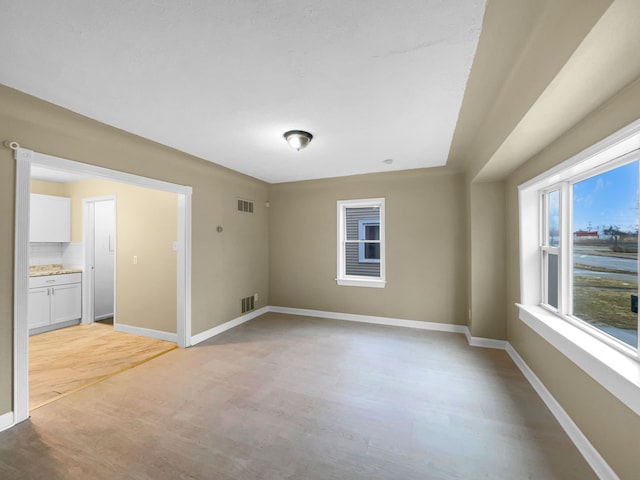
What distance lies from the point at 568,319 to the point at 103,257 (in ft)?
22.0

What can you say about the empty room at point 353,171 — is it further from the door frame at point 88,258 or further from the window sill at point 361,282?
the window sill at point 361,282

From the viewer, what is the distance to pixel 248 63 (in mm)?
1667

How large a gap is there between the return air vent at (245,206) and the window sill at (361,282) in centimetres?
206

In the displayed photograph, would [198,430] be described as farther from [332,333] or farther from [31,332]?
[31,332]

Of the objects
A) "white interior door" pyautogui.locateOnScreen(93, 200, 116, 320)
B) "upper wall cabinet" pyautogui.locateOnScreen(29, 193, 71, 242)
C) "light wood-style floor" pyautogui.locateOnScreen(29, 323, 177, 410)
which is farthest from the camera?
"white interior door" pyautogui.locateOnScreen(93, 200, 116, 320)

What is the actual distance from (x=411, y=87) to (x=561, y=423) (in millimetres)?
2788

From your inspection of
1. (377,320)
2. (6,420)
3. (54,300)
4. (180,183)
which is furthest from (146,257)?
(377,320)

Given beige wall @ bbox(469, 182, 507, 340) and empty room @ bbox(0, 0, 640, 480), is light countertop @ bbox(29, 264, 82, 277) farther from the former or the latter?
beige wall @ bbox(469, 182, 507, 340)

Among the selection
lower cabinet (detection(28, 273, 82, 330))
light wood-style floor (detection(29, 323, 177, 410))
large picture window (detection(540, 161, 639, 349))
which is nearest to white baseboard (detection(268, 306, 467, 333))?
large picture window (detection(540, 161, 639, 349))

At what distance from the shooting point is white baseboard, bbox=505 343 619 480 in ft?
5.32

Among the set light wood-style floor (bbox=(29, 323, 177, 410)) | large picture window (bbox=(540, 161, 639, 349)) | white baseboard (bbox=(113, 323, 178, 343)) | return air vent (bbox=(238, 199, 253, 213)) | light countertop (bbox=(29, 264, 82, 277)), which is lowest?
light wood-style floor (bbox=(29, 323, 177, 410))

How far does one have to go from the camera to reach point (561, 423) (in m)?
2.08

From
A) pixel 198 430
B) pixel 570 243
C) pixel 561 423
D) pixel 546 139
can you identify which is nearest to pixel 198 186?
pixel 198 430

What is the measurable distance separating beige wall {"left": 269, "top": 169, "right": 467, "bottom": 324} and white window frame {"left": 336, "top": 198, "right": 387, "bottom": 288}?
0.08 m
